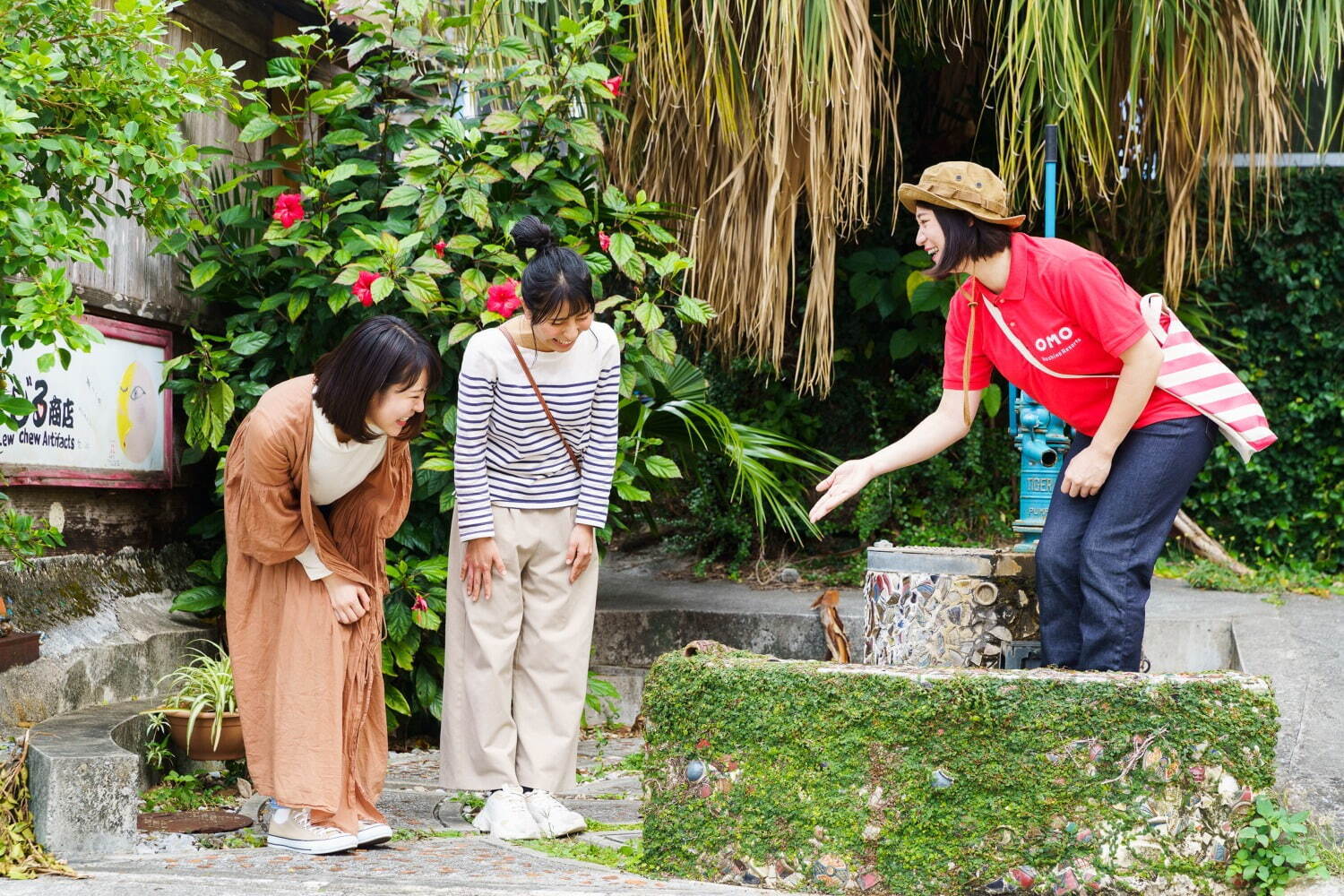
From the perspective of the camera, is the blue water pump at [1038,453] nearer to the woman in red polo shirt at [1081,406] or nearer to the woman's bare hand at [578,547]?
the woman in red polo shirt at [1081,406]

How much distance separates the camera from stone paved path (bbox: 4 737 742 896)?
2.71m

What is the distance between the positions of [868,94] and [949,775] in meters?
3.15

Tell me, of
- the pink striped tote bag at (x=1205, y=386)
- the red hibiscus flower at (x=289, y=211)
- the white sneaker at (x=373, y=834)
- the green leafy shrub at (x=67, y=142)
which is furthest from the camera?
the red hibiscus flower at (x=289, y=211)

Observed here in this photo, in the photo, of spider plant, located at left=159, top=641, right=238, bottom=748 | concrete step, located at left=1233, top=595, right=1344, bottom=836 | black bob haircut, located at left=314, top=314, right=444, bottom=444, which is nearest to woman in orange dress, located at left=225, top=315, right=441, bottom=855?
black bob haircut, located at left=314, top=314, right=444, bottom=444

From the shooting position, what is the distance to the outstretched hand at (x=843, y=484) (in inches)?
122

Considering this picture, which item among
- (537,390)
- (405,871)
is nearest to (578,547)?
(537,390)

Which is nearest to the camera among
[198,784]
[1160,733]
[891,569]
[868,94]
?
[1160,733]

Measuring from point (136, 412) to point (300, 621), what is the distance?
1474mm

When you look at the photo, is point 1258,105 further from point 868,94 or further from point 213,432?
point 213,432

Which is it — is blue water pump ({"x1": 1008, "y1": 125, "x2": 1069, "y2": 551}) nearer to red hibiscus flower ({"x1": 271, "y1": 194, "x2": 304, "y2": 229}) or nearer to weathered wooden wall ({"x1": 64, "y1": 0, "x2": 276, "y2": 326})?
red hibiscus flower ({"x1": 271, "y1": 194, "x2": 304, "y2": 229})

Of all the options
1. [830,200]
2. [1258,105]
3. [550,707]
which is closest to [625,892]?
[550,707]

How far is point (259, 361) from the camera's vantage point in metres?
4.47

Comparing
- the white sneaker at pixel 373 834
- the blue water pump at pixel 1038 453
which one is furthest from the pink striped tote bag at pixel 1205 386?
the white sneaker at pixel 373 834

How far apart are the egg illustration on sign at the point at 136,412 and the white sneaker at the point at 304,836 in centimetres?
159
